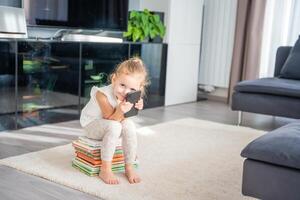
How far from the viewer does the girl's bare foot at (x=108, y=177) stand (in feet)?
6.63

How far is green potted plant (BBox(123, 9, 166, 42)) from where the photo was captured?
402cm

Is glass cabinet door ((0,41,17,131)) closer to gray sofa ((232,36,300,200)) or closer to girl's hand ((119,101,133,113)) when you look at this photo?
girl's hand ((119,101,133,113))

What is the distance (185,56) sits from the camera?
446cm

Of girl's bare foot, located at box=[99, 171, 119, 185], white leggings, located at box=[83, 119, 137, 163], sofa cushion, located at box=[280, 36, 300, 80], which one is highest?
sofa cushion, located at box=[280, 36, 300, 80]

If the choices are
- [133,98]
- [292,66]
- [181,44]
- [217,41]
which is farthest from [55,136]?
[217,41]

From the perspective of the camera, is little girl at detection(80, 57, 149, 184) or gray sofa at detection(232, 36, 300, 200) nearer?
gray sofa at detection(232, 36, 300, 200)

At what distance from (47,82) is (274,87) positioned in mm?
1813

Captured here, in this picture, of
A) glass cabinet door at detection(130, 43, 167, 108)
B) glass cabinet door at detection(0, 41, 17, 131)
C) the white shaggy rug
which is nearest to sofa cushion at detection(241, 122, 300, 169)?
the white shaggy rug

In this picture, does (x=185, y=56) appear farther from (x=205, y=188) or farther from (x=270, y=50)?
(x=205, y=188)

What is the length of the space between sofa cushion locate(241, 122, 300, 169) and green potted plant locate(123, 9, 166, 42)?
2520 millimetres

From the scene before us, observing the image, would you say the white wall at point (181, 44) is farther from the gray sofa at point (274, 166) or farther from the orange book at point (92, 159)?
the gray sofa at point (274, 166)

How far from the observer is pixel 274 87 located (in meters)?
3.21

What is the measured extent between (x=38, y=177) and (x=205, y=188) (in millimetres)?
849

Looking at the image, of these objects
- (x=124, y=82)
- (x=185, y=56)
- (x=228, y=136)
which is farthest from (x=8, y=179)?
(x=185, y=56)
